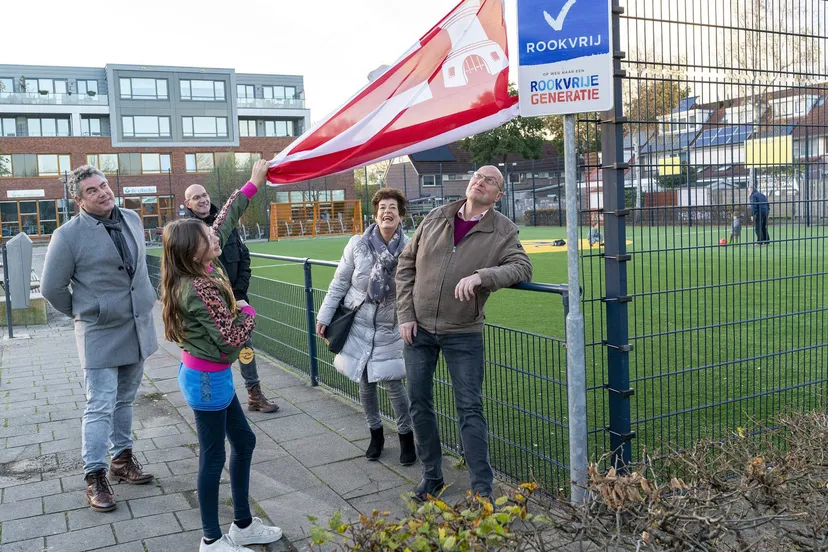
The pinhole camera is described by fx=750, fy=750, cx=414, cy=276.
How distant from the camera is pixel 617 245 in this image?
150 inches

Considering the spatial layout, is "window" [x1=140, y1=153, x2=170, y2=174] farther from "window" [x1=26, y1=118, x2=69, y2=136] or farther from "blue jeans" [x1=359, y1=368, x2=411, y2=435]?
"blue jeans" [x1=359, y1=368, x2=411, y2=435]

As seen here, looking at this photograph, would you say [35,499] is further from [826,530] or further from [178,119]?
[178,119]

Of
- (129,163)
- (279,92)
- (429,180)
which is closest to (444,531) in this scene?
(129,163)

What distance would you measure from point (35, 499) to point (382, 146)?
3.00m

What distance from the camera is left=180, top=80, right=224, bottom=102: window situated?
→ 199ft

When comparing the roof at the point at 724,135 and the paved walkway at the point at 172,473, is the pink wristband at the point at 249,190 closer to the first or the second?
the paved walkway at the point at 172,473

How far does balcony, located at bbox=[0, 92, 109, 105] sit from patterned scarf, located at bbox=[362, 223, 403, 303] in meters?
59.7

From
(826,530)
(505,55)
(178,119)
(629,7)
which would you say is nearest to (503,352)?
(505,55)

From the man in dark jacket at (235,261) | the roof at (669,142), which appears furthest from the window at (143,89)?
the roof at (669,142)

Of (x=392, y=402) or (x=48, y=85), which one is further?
(x=48, y=85)

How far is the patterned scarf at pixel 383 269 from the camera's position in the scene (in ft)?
16.1

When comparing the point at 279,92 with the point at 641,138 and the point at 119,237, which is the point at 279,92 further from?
the point at 641,138

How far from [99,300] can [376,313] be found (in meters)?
1.73

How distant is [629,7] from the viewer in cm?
387
